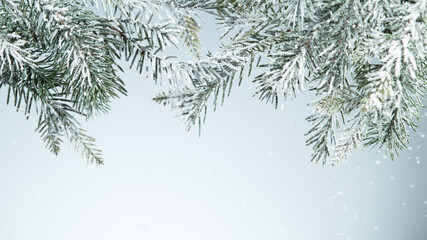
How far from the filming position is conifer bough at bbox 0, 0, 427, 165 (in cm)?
33

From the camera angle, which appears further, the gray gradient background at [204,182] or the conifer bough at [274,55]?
the gray gradient background at [204,182]

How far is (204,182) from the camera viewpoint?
1823 mm

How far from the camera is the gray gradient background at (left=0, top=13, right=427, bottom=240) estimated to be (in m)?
1.59

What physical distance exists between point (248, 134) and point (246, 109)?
11 cm

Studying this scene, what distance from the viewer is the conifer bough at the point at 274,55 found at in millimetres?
330

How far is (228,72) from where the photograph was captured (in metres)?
0.42

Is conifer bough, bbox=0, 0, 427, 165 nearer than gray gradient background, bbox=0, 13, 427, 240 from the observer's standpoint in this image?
Yes

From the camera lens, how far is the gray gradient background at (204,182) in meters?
1.59

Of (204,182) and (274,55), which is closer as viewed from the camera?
(274,55)

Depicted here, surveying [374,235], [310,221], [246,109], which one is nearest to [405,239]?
[374,235]

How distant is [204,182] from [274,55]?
148cm

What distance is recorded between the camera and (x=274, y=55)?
380 millimetres

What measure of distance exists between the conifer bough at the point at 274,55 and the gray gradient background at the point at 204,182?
1068 millimetres

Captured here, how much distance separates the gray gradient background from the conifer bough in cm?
107
